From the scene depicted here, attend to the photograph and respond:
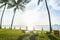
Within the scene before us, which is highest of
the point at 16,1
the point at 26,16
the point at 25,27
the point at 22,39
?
the point at 16,1

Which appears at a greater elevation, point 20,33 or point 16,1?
point 16,1

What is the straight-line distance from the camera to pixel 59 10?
2.76m

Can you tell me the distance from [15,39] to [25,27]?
0.90 feet

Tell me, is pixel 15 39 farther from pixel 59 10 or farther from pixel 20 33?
pixel 59 10

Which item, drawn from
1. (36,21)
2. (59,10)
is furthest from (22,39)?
(59,10)

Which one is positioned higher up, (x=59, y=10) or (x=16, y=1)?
(x=16, y=1)

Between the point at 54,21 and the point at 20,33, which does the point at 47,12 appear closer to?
the point at 54,21

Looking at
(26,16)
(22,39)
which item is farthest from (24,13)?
(22,39)

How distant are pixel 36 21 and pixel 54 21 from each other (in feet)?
1.04

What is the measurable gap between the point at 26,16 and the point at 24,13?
7 cm

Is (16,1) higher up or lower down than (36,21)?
higher up

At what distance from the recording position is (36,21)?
2.79m

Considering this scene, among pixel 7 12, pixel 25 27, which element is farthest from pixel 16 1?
pixel 25 27

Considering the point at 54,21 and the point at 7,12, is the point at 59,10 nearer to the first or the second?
the point at 54,21
